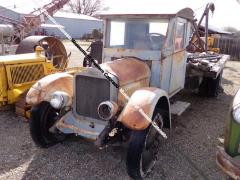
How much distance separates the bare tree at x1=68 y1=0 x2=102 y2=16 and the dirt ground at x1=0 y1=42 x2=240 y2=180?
52037 millimetres

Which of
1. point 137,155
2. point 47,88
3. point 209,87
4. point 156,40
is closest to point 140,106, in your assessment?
point 137,155

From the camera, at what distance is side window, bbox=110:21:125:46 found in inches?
203

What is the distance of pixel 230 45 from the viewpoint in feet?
62.5

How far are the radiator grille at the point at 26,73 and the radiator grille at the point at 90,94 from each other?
7.35 ft

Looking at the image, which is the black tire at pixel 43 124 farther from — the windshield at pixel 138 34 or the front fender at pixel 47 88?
the windshield at pixel 138 34

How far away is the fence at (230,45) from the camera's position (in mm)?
18828

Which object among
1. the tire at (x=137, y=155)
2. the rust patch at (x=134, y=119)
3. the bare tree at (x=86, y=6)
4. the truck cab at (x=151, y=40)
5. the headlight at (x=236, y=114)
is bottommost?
the tire at (x=137, y=155)

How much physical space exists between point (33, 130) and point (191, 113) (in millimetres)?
3636

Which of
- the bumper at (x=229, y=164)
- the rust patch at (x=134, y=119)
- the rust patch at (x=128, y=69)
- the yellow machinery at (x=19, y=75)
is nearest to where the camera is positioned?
the bumper at (x=229, y=164)

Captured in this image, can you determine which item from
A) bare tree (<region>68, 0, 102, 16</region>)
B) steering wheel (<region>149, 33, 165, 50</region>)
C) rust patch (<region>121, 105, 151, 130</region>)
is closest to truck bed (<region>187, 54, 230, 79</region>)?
steering wheel (<region>149, 33, 165, 50</region>)

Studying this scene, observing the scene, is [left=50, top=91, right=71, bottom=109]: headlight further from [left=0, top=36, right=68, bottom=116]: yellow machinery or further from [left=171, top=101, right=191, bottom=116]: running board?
[left=171, top=101, right=191, bottom=116]: running board

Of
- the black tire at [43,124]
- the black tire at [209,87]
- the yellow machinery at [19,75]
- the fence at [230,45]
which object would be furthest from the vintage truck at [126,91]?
the fence at [230,45]

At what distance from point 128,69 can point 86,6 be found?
5391 cm

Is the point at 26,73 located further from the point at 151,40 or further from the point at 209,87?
the point at 209,87
